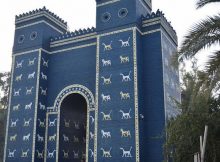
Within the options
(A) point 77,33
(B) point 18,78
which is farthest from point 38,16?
(B) point 18,78

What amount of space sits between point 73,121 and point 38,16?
771 centimetres

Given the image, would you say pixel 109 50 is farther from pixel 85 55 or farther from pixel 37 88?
pixel 37 88

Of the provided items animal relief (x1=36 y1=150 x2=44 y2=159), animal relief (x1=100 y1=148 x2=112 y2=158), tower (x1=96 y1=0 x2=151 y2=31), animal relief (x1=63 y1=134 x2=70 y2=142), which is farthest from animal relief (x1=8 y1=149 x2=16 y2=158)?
tower (x1=96 y1=0 x2=151 y2=31)

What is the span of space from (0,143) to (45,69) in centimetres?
1048

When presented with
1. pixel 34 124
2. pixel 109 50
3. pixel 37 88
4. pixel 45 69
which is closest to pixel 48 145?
pixel 34 124

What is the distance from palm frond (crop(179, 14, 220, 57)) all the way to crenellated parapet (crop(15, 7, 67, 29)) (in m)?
14.7

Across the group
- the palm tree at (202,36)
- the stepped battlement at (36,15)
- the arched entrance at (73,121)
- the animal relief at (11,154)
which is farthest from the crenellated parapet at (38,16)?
the palm tree at (202,36)

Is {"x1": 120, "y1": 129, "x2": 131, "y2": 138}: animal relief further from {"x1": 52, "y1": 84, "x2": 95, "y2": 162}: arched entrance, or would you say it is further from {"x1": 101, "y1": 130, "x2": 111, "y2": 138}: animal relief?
{"x1": 52, "y1": 84, "x2": 95, "y2": 162}: arched entrance

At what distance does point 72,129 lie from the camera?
20.5 m

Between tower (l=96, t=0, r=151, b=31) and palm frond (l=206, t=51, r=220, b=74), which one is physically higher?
tower (l=96, t=0, r=151, b=31)

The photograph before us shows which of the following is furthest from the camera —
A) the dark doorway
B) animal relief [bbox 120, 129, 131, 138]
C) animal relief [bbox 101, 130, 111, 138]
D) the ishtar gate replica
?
the dark doorway

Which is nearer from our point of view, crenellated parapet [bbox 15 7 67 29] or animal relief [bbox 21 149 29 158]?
animal relief [bbox 21 149 29 158]

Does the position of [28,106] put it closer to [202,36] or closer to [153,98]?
[153,98]

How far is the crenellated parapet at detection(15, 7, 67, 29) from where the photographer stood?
21.4 m
